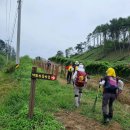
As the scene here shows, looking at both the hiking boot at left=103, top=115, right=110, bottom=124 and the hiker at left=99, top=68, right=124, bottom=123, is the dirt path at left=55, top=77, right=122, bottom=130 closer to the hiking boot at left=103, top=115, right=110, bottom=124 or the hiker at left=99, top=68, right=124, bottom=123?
the hiking boot at left=103, top=115, right=110, bottom=124

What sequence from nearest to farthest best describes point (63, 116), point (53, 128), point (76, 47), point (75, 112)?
1. point (53, 128)
2. point (63, 116)
3. point (75, 112)
4. point (76, 47)

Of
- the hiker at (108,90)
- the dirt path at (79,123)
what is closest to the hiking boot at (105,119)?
the hiker at (108,90)

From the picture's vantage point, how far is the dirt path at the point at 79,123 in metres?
11.4

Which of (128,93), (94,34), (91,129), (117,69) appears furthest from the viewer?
(94,34)

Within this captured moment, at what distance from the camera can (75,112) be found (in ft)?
44.0

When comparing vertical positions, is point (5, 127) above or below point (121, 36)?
below

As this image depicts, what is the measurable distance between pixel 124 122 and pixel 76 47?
Result: 465 feet

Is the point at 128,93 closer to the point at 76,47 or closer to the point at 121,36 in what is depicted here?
the point at 121,36

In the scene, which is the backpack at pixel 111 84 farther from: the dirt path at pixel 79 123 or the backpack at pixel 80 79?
the backpack at pixel 80 79

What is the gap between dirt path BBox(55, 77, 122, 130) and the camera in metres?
11.4

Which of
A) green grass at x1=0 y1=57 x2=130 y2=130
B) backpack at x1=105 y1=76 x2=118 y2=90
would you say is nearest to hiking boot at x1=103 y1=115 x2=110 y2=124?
green grass at x1=0 y1=57 x2=130 y2=130

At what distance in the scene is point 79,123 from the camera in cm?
1175

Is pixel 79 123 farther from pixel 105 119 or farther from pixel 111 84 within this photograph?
pixel 111 84

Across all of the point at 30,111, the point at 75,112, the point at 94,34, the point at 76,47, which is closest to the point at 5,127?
the point at 30,111
